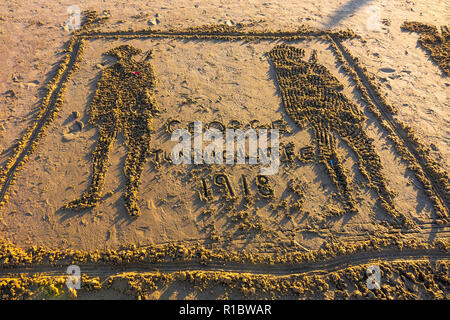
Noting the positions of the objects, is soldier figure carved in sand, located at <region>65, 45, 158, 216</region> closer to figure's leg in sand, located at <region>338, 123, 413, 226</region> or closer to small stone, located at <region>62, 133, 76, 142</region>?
small stone, located at <region>62, 133, 76, 142</region>

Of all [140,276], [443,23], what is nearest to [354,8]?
[443,23]

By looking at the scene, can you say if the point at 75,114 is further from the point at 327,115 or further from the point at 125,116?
the point at 327,115

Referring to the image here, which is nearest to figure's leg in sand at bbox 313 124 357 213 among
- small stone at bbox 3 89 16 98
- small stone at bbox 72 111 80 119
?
small stone at bbox 72 111 80 119

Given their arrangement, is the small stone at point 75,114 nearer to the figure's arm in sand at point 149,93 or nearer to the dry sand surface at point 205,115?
the dry sand surface at point 205,115

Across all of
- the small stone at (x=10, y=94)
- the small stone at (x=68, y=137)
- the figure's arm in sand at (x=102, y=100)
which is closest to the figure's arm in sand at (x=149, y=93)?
the figure's arm in sand at (x=102, y=100)

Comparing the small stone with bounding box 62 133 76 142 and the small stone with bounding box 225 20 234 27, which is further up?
the small stone with bounding box 225 20 234 27

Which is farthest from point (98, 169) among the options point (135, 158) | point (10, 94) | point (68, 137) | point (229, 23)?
point (229, 23)
